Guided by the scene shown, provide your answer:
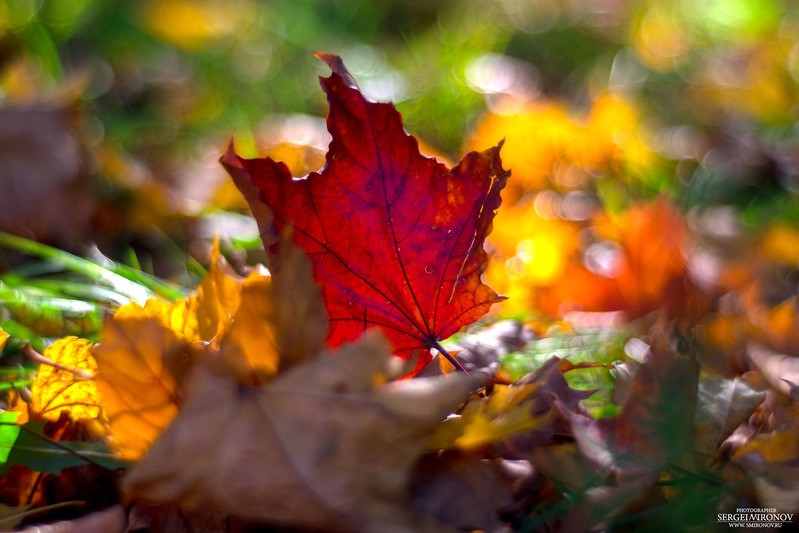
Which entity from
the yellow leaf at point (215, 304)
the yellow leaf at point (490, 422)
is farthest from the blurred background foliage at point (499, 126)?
the yellow leaf at point (490, 422)

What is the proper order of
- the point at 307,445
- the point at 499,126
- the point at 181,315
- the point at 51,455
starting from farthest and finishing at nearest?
Result: the point at 499,126 < the point at 181,315 < the point at 51,455 < the point at 307,445

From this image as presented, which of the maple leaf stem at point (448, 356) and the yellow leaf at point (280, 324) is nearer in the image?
the yellow leaf at point (280, 324)

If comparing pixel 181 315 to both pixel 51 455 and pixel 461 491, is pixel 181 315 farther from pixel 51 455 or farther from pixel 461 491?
pixel 461 491

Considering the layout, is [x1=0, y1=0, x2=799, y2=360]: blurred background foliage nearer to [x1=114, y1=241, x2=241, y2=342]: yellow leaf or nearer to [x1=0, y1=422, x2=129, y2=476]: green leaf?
[x1=114, y1=241, x2=241, y2=342]: yellow leaf

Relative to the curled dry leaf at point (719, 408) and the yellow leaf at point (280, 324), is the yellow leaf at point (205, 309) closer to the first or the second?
the yellow leaf at point (280, 324)

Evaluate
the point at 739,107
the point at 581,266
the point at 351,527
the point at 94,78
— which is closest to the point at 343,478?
the point at 351,527

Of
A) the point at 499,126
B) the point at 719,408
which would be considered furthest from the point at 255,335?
the point at 499,126

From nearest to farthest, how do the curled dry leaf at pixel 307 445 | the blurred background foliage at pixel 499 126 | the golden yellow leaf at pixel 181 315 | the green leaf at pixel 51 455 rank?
the curled dry leaf at pixel 307 445, the green leaf at pixel 51 455, the golden yellow leaf at pixel 181 315, the blurred background foliage at pixel 499 126

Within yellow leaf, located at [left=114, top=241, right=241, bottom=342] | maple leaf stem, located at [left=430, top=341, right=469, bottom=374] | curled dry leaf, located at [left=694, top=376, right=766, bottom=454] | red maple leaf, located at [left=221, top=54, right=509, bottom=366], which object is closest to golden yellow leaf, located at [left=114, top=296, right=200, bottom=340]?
yellow leaf, located at [left=114, top=241, right=241, bottom=342]
